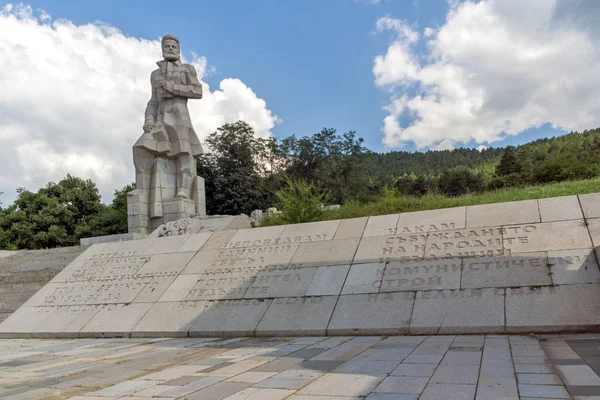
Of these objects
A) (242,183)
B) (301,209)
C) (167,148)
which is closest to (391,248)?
(301,209)

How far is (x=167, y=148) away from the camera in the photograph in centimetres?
1550

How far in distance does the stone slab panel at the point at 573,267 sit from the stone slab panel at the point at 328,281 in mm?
2904

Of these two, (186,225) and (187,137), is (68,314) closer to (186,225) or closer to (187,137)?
(186,225)

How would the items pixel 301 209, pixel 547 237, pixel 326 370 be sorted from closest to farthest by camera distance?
pixel 326 370
pixel 547 237
pixel 301 209

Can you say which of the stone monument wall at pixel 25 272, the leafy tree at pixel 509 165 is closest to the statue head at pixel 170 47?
the stone monument wall at pixel 25 272

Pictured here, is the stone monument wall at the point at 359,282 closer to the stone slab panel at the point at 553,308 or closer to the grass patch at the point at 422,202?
the stone slab panel at the point at 553,308

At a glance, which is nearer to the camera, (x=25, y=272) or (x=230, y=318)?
(x=230, y=318)

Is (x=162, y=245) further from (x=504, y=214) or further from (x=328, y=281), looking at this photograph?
(x=504, y=214)

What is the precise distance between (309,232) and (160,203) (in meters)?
8.12

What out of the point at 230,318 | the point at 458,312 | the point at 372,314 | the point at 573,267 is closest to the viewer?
the point at 458,312

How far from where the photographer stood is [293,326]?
631cm

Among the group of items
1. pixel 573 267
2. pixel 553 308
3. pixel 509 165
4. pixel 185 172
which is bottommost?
pixel 553 308

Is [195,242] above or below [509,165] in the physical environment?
below

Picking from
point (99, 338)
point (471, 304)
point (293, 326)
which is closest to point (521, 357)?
point (471, 304)
